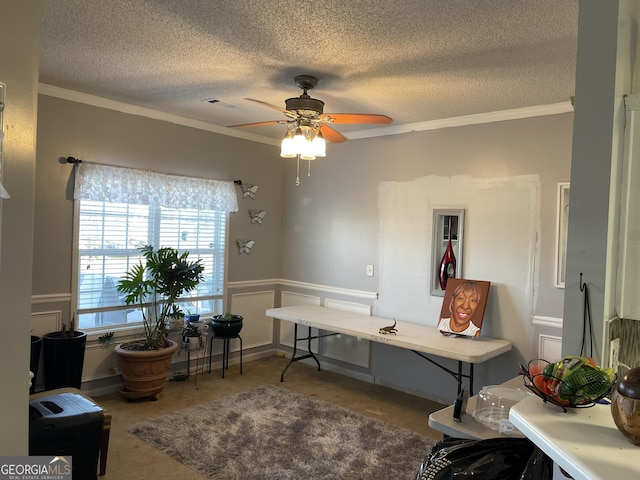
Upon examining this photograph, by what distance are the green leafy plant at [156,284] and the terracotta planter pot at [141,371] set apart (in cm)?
16

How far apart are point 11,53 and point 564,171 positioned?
3.42m

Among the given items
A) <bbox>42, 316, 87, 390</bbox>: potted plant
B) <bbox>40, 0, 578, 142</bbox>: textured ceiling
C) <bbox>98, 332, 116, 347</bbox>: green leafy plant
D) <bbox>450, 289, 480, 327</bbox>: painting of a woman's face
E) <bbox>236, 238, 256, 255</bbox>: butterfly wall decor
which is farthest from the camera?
<bbox>236, 238, 256, 255</bbox>: butterfly wall decor

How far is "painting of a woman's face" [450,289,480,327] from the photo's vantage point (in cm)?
377

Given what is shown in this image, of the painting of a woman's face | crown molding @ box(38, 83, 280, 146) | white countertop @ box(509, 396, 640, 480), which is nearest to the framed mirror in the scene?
the painting of a woman's face

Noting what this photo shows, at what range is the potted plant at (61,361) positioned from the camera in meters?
3.41

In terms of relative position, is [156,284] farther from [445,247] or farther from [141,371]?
[445,247]

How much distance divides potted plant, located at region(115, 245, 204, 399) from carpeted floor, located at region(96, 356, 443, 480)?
0.20 metres

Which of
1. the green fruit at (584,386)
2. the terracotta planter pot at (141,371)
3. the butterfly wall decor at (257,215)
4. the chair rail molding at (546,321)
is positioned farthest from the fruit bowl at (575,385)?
the butterfly wall decor at (257,215)

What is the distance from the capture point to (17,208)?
5.64ft

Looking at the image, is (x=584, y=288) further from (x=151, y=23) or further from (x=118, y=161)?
(x=118, y=161)

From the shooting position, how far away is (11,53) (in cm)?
168

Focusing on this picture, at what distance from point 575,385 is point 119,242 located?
12.3 feet

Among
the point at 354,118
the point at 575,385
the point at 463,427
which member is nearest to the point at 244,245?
the point at 354,118

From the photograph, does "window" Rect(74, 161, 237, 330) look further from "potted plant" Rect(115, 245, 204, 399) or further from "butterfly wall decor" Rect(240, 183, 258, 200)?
"butterfly wall decor" Rect(240, 183, 258, 200)
